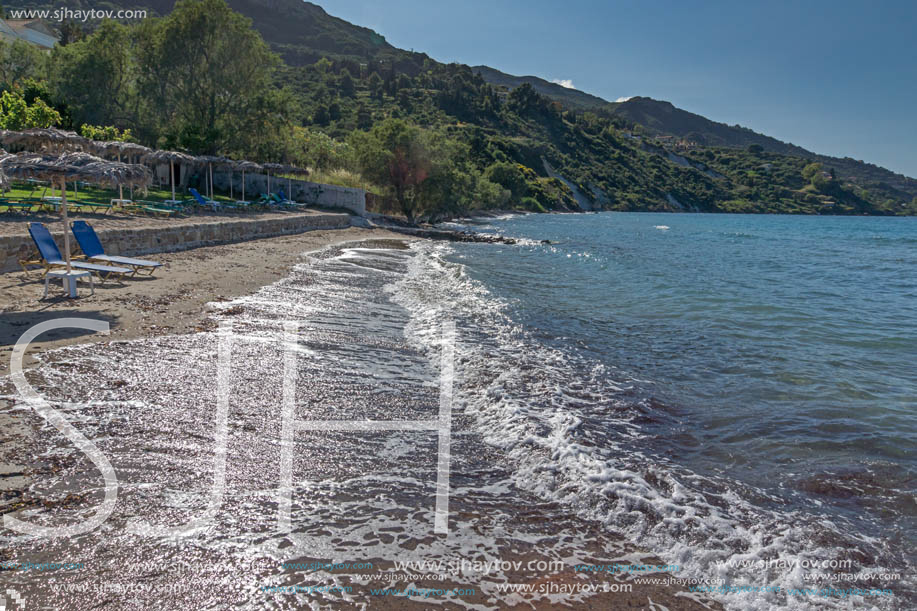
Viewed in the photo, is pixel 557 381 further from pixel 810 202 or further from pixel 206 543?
pixel 810 202

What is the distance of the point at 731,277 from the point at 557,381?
15.6 metres

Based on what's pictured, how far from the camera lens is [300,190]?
32594 mm

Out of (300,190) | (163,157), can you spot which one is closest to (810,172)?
(300,190)

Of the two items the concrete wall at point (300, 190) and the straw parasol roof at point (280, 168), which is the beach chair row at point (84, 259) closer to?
the straw parasol roof at point (280, 168)

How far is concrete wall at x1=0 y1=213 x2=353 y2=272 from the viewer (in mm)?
9484

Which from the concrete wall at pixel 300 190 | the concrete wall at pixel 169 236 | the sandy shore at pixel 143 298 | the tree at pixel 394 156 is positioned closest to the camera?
the sandy shore at pixel 143 298

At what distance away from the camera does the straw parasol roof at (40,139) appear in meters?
15.7

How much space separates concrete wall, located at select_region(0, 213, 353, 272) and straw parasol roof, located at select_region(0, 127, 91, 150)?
4.05m

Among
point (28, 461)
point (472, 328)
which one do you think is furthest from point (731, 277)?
point (28, 461)

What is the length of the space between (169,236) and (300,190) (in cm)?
1929

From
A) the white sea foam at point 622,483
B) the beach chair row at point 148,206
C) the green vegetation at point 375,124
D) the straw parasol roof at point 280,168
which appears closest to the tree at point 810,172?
the green vegetation at point 375,124

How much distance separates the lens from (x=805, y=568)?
10.8ft

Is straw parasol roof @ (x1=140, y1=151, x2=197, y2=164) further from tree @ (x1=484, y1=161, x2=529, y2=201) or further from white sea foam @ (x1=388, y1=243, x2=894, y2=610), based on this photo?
tree @ (x1=484, y1=161, x2=529, y2=201)

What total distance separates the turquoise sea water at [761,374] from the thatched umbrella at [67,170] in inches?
329
